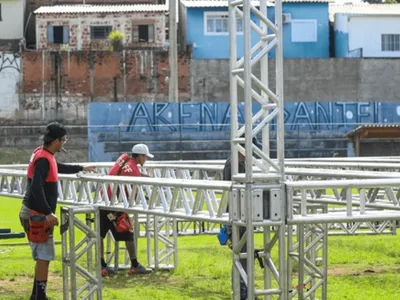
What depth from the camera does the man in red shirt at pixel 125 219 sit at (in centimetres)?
1659

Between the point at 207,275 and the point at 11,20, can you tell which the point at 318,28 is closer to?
the point at 11,20

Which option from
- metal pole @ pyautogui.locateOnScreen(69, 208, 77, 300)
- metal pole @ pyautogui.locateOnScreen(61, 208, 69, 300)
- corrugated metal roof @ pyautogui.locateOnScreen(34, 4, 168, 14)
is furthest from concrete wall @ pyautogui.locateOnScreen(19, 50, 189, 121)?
metal pole @ pyautogui.locateOnScreen(69, 208, 77, 300)

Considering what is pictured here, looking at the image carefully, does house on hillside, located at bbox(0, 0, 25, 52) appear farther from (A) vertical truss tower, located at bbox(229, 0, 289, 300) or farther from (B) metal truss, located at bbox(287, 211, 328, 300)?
(A) vertical truss tower, located at bbox(229, 0, 289, 300)

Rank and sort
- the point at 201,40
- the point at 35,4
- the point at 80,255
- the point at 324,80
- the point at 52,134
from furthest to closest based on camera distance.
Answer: the point at 35,4
the point at 201,40
the point at 324,80
the point at 80,255
the point at 52,134

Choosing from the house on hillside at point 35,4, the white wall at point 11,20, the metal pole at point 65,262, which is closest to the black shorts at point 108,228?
the metal pole at point 65,262

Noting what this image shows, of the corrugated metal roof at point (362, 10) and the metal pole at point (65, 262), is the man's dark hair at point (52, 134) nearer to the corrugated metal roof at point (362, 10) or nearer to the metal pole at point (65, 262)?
the metal pole at point (65, 262)

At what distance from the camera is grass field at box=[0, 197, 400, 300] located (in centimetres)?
1534

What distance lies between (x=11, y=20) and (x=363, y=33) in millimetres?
19113

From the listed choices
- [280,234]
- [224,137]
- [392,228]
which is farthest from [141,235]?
[224,137]

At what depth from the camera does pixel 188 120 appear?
1988 inches

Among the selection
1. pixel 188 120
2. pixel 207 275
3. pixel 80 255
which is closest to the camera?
pixel 80 255

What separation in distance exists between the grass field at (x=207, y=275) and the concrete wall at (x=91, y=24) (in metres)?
39.1

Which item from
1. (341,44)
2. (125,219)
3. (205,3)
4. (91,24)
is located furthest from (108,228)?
(341,44)

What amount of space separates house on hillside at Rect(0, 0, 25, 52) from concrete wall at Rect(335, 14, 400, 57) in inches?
676
